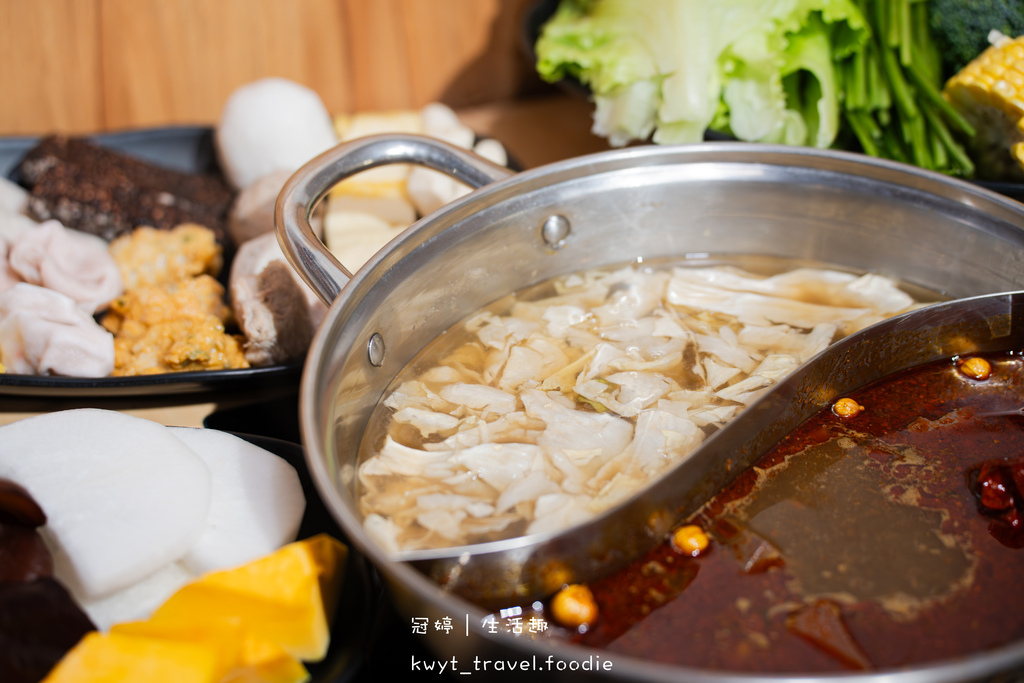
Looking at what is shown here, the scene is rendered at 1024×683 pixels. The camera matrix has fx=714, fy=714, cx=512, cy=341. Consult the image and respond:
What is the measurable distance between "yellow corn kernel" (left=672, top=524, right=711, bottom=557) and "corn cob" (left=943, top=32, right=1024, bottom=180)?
5.16ft

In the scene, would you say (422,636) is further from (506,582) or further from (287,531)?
(287,531)

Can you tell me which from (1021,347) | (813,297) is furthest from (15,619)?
(1021,347)

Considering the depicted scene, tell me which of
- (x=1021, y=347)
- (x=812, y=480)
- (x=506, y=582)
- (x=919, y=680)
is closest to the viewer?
(x=919, y=680)

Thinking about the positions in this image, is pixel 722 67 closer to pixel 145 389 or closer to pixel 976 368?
pixel 976 368

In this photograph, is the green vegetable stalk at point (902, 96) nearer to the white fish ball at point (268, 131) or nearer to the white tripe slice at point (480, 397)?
the white tripe slice at point (480, 397)

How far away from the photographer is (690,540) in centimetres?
129

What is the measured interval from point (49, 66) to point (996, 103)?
3.38m

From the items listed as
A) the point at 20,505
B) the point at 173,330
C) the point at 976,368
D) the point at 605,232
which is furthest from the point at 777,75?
the point at 20,505

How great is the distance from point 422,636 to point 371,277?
26.7 inches

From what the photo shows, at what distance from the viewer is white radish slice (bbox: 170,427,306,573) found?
1.23 metres

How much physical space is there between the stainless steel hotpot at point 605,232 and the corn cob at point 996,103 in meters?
0.52

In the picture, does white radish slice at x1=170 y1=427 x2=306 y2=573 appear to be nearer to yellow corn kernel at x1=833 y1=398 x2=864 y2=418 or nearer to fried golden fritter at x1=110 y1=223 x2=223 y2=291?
fried golden fritter at x1=110 y1=223 x2=223 y2=291

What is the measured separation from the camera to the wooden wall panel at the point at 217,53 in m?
2.79

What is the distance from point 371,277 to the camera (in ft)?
4.68
